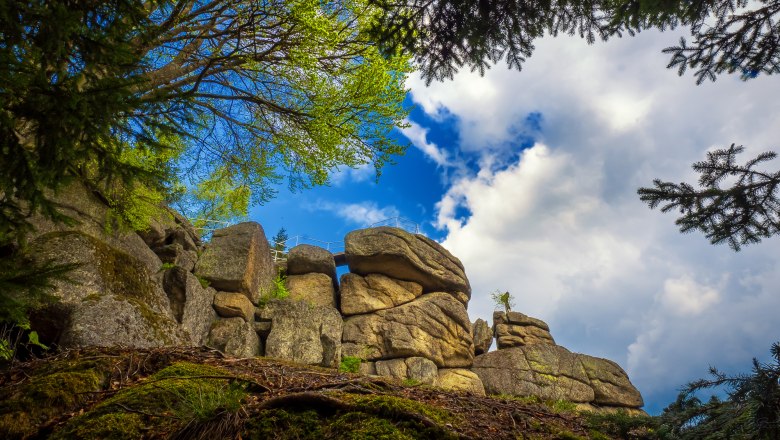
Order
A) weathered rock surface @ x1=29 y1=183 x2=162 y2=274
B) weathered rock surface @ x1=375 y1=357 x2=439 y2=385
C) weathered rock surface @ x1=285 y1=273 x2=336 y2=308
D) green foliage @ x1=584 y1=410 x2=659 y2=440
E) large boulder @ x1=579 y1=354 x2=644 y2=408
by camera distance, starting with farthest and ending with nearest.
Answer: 1. large boulder @ x1=579 y1=354 x2=644 y2=408
2. weathered rock surface @ x1=285 y1=273 x2=336 y2=308
3. weathered rock surface @ x1=375 y1=357 x2=439 y2=385
4. weathered rock surface @ x1=29 y1=183 x2=162 y2=274
5. green foliage @ x1=584 y1=410 x2=659 y2=440

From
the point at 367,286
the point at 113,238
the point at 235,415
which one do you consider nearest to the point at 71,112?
the point at 235,415

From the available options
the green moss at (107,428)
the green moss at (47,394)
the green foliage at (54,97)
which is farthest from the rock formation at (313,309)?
the green foliage at (54,97)

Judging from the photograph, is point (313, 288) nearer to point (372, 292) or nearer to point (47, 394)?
point (372, 292)

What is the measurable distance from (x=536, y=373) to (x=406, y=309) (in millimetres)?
6742

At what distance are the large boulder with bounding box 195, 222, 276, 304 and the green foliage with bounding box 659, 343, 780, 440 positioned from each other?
13453 mm

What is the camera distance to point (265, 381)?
4.49 metres

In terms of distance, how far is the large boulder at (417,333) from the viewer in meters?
17.9

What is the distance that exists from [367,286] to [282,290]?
4070mm

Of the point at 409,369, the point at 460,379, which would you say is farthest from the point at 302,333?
the point at 460,379

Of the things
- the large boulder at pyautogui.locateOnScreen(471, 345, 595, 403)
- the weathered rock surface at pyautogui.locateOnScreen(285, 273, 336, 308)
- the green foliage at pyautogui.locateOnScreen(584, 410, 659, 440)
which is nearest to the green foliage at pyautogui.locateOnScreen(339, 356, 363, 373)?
the weathered rock surface at pyautogui.locateOnScreen(285, 273, 336, 308)

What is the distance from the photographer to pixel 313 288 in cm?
1962

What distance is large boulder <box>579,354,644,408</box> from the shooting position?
20203 millimetres

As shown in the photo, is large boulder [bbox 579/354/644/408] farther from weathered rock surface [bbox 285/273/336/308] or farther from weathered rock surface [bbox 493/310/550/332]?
weathered rock surface [bbox 285/273/336/308]

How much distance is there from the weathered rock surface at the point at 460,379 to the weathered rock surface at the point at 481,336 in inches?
89.7
